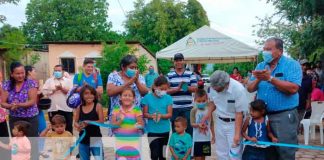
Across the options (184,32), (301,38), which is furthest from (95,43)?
(301,38)

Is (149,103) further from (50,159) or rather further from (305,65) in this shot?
(305,65)

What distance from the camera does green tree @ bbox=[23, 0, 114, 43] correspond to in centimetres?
4988

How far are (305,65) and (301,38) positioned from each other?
195 centimetres

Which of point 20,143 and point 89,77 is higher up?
point 89,77

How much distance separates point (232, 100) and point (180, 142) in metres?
1.15

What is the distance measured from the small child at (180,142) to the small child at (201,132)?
0.24 metres

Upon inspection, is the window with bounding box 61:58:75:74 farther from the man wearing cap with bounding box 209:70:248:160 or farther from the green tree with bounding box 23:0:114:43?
the man wearing cap with bounding box 209:70:248:160

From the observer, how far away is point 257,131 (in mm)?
4871

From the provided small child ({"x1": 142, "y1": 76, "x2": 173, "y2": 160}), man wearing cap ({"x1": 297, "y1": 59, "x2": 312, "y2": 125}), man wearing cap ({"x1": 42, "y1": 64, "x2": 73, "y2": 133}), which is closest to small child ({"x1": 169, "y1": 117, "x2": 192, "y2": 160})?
small child ({"x1": 142, "y1": 76, "x2": 173, "y2": 160})

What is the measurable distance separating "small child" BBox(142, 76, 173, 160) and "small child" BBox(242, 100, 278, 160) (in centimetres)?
124

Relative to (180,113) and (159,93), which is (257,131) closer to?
(159,93)

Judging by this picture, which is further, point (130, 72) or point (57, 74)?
point (57, 74)

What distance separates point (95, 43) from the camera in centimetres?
3098

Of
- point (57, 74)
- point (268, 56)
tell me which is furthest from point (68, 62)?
point (268, 56)
